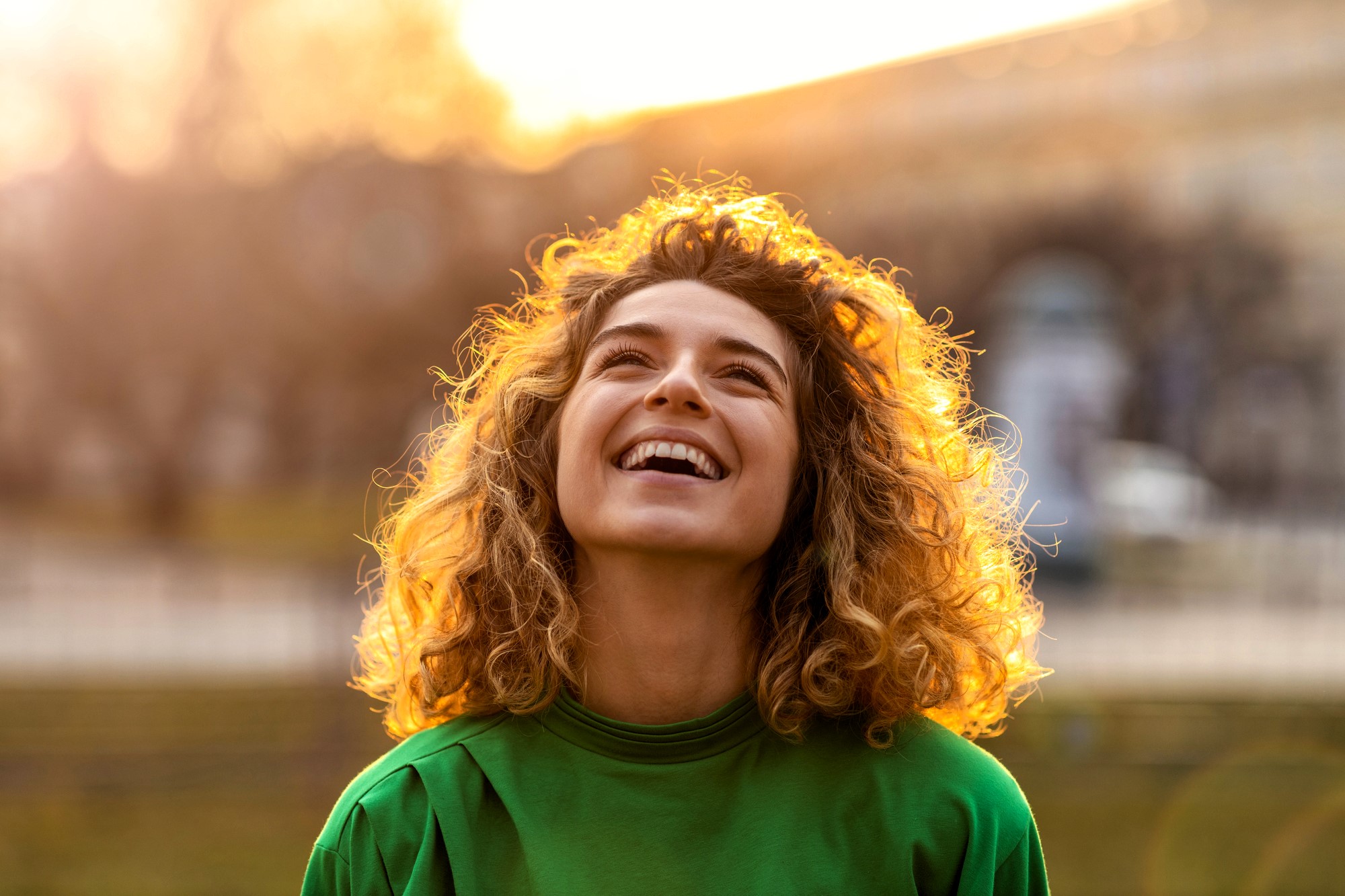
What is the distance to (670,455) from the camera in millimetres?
2594

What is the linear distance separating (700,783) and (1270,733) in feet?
24.8

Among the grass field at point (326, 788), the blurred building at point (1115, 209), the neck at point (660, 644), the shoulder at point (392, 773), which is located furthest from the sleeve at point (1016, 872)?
the blurred building at point (1115, 209)

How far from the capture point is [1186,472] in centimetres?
3012

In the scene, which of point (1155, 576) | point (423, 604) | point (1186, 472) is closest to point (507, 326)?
point (423, 604)

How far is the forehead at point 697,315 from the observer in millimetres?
2752

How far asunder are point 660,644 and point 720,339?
647 millimetres

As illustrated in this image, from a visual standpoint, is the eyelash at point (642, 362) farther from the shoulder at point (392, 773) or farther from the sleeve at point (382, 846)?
the sleeve at point (382, 846)

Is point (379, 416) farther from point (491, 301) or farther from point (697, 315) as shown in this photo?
point (697, 315)

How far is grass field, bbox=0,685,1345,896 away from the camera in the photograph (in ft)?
22.5

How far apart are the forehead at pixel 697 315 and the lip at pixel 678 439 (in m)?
0.24

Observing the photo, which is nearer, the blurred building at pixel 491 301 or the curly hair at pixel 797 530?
the curly hair at pixel 797 530

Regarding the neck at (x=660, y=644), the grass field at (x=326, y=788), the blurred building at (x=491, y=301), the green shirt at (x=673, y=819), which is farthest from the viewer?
the blurred building at (x=491, y=301)

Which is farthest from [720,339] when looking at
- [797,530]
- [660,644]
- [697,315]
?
[660,644]

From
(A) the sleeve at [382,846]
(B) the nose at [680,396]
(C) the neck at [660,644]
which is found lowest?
(A) the sleeve at [382,846]
